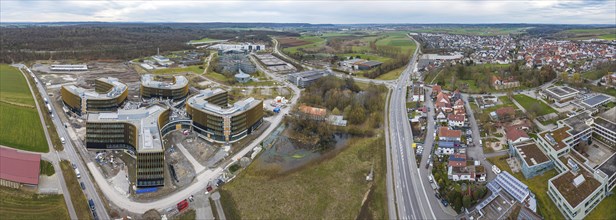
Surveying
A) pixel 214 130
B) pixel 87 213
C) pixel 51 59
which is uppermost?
pixel 51 59

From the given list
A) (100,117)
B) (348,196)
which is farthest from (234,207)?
(100,117)

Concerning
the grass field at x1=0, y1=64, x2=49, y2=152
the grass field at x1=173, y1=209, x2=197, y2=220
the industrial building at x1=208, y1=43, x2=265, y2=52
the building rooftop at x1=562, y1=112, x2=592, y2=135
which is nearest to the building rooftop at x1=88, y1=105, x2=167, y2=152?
the grass field at x1=173, y1=209, x2=197, y2=220

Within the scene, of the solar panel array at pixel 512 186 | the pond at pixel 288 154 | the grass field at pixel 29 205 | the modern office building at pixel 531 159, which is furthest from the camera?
the pond at pixel 288 154

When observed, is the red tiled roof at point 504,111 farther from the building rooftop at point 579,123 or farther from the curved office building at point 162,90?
the curved office building at point 162,90

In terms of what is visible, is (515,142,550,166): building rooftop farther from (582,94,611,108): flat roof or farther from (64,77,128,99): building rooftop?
(64,77,128,99): building rooftop

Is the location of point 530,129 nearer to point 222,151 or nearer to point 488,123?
point 488,123

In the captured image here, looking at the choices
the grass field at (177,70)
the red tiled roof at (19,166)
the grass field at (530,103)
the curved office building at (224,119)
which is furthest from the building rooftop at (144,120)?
the grass field at (530,103)
